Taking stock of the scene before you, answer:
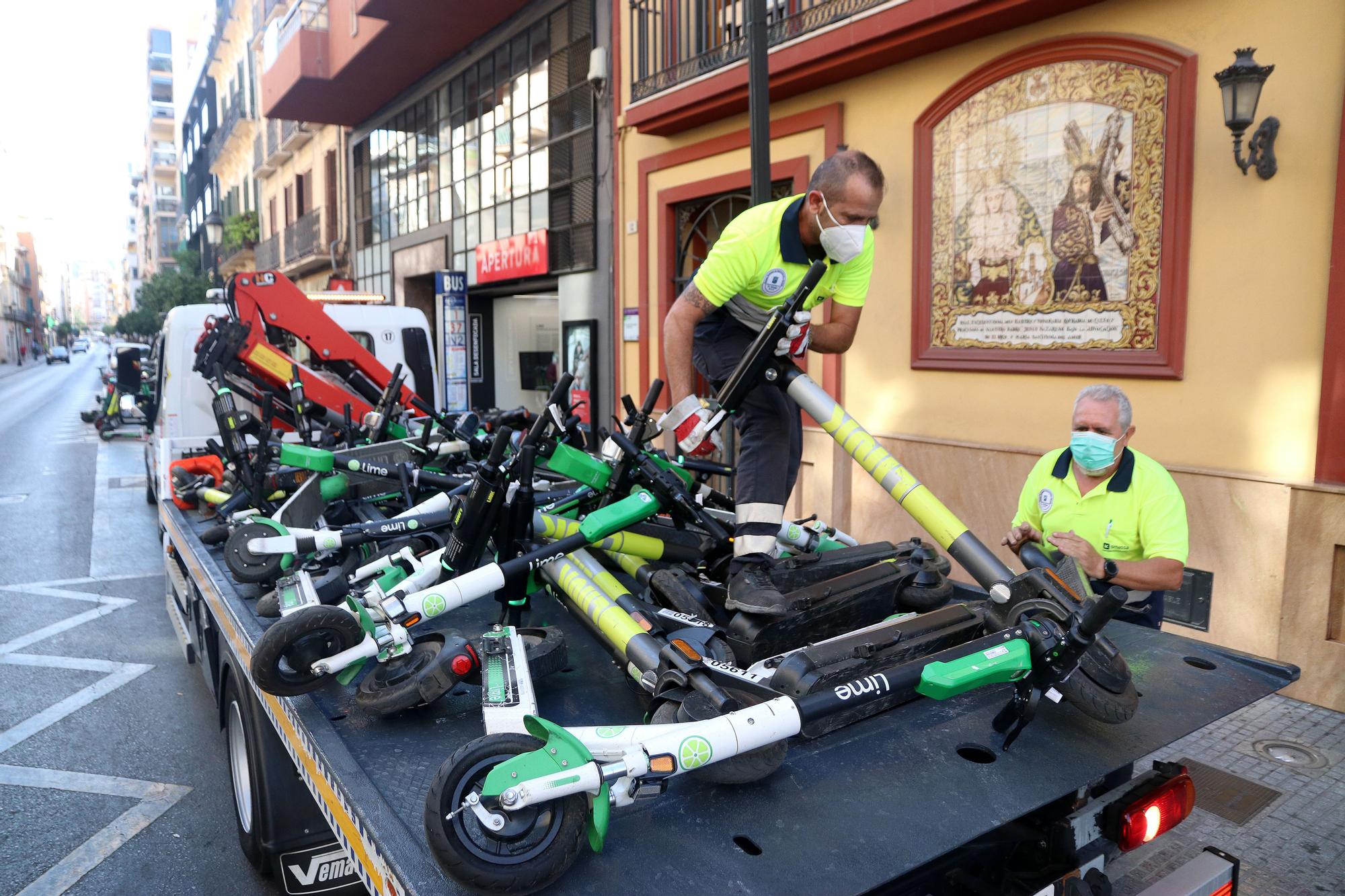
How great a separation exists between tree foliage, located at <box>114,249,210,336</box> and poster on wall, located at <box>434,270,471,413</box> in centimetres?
2450

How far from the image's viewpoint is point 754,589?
2.72 m

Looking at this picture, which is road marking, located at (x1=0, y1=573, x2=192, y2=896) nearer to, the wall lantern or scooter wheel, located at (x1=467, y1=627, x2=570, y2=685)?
scooter wheel, located at (x1=467, y1=627, x2=570, y2=685)

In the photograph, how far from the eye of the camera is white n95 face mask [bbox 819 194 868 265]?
320 cm

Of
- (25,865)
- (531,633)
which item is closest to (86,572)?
(25,865)

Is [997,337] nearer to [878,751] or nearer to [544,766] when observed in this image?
[878,751]

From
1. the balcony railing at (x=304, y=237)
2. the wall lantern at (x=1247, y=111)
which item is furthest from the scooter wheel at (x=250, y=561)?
the balcony railing at (x=304, y=237)

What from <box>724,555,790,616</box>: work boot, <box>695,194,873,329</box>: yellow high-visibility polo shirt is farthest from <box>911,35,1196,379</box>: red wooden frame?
<box>724,555,790,616</box>: work boot

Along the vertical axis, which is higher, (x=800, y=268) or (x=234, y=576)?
(x=800, y=268)

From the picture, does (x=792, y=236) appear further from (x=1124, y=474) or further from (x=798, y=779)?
(x=798, y=779)

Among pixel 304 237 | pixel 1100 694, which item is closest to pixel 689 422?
pixel 1100 694

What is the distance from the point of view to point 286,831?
294 cm

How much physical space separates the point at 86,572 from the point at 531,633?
→ 685cm

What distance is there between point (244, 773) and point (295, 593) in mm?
712

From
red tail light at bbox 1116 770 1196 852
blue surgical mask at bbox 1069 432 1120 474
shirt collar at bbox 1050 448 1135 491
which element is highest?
blue surgical mask at bbox 1069 432 1120 474
